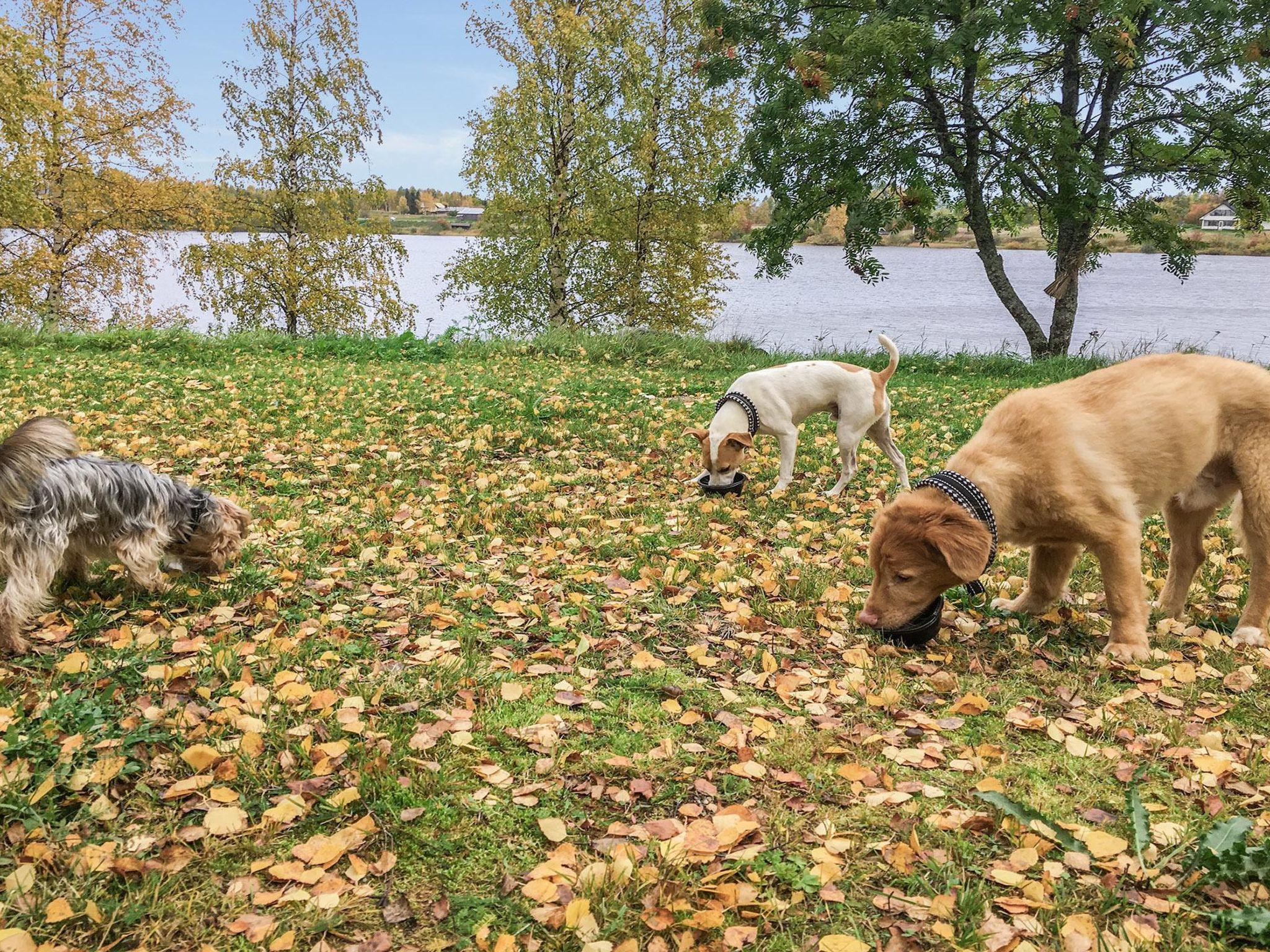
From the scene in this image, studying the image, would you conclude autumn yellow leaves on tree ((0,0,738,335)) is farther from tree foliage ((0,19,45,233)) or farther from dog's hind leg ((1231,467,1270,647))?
dog's hind leg ((1231,467,1270,647))

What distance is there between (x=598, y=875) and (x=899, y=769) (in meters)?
1.47

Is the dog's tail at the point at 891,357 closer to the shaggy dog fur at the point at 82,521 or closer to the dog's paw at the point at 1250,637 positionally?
the dog's paw at the point at 1250,637

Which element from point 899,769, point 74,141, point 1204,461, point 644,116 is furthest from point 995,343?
point 74,141

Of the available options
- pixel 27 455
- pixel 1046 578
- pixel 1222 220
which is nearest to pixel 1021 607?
pixel 1046 578

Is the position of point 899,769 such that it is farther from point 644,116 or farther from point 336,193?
point 336,193

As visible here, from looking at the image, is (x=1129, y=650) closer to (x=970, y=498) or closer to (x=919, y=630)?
(x=919, y=630)

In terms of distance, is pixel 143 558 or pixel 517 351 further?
pixel 517 351

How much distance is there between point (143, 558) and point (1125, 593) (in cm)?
579

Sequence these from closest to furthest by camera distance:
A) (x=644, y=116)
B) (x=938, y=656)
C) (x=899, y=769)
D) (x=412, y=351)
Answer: (x=899, y=769)
(x=938, y=656)
(x=412, y=351)
(x=644, y=116)

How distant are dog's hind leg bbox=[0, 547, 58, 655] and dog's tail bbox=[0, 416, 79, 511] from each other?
305 mm

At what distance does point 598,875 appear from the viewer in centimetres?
268

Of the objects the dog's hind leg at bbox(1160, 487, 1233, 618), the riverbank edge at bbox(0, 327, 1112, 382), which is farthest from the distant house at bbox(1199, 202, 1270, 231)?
the dog's hind leg at bbox(1160, 487, 1233, 618)

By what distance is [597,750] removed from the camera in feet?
11.5

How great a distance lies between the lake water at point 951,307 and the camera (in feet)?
71.3
